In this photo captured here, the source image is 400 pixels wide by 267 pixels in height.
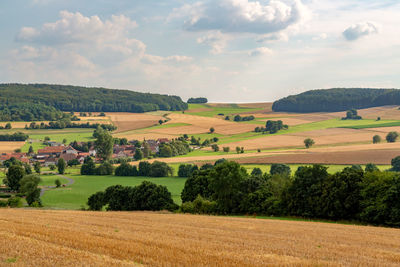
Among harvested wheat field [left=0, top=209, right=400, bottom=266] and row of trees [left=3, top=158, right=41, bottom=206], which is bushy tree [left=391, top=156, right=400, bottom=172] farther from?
row of trees [left=3, top=158, right=41, bottom=206]

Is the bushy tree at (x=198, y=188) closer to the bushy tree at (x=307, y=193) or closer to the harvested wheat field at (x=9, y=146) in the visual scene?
the bushy tree at (x=307, y=193)

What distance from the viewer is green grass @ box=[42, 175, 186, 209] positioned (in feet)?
248

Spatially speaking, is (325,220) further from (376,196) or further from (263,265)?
(263,265)

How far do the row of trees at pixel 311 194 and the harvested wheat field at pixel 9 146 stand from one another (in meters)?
110

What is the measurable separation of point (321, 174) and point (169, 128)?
148 meters

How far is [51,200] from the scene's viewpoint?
78.6 m

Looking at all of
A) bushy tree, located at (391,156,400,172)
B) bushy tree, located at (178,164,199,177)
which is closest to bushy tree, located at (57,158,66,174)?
bushy tree, located at (178,164,199,177)

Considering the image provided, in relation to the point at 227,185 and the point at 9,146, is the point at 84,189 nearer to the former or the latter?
the point at 227,185

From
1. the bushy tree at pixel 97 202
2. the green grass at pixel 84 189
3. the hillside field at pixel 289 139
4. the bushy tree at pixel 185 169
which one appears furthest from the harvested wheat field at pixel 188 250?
the hillside field at pixel 289 139

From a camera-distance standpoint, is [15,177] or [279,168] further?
[279,168]

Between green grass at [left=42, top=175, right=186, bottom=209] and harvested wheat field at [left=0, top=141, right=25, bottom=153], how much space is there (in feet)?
156

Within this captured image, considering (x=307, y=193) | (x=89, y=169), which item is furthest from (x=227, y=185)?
(x=89, y=169)

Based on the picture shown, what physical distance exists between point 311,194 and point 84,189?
58.0 meters

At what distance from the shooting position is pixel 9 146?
157375 millimetres
